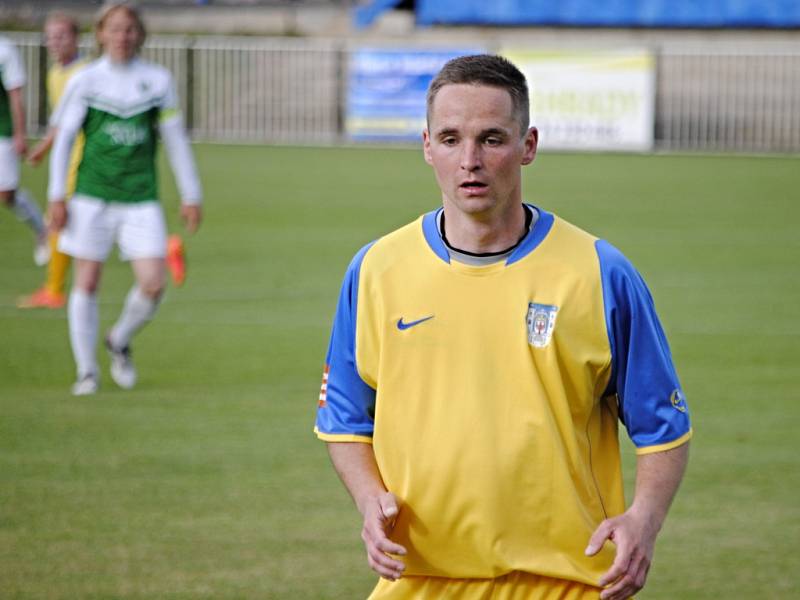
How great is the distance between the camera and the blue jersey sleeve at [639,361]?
3553 millimetres

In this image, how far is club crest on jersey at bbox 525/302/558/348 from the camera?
11.6ft

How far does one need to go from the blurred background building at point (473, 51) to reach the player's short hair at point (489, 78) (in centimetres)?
2954

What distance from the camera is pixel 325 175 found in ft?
89.1

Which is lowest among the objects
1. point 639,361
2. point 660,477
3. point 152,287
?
point 152,287

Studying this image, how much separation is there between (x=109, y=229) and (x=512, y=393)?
7.19 metres

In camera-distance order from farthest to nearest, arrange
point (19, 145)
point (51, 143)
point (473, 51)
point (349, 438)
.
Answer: point (473, 51)
point (19, 145)
point (51, 143)
point (349, 438)

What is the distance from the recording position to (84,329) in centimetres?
1020

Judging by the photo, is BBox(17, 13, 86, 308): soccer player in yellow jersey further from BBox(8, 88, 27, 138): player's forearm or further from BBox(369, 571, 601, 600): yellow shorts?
BBox(369, 571, 601, 600): yellow shorts

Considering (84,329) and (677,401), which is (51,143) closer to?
(84,329)

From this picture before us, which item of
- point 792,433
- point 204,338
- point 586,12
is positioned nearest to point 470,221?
point 792,433

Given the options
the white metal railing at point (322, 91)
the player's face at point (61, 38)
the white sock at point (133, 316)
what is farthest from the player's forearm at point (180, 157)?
the white metal railing at point (322, 91)

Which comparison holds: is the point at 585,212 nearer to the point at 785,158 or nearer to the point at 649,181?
the point at 649,181

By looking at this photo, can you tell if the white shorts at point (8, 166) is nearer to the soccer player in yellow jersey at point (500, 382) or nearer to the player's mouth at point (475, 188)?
the soccer player in yellow jersey at point (500, 382)

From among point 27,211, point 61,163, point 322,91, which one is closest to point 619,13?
point 322,91
